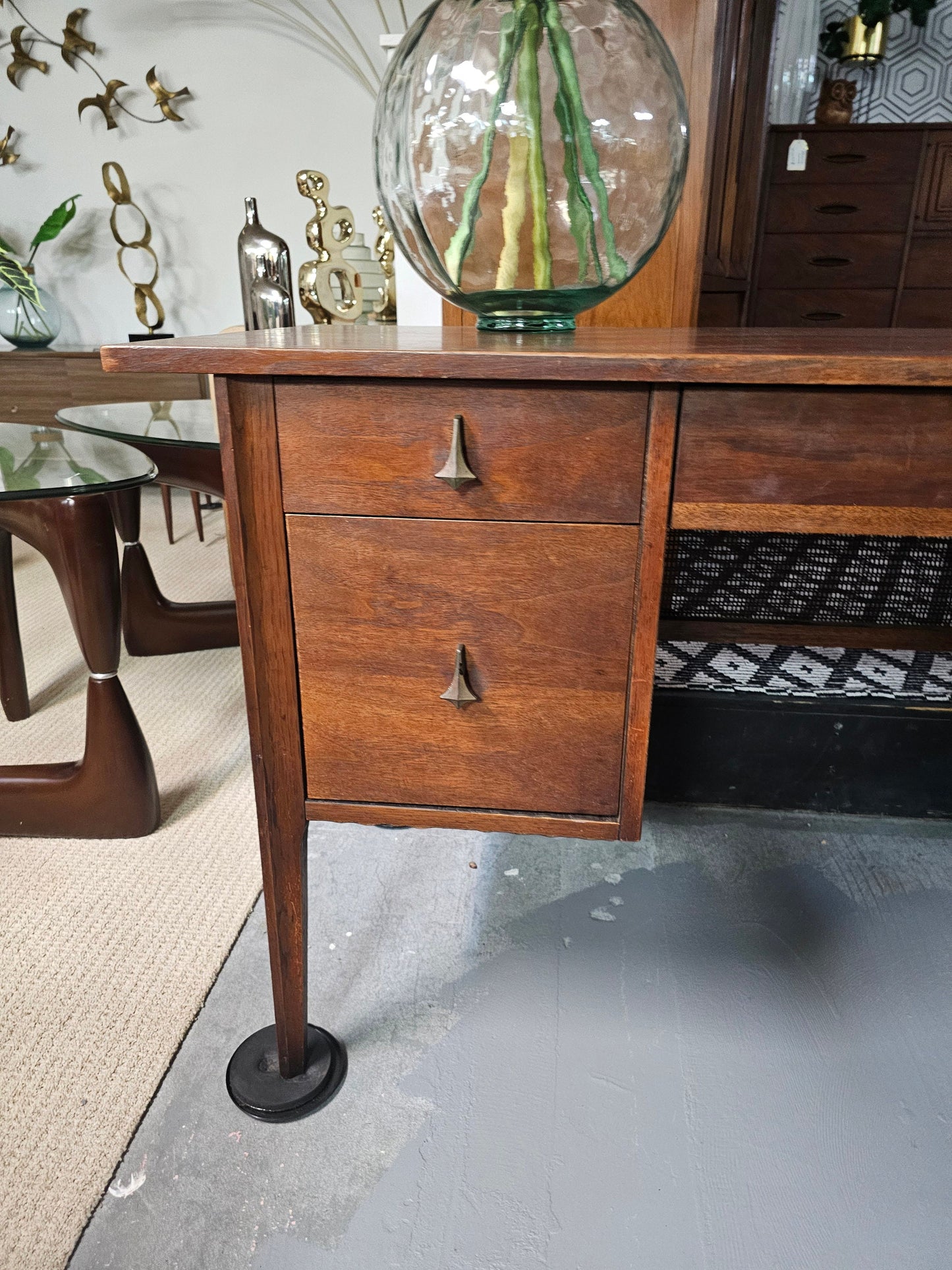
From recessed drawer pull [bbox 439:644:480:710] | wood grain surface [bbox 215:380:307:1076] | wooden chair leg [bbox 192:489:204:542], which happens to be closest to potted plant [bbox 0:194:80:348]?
wooden chair leg [bbox 192:489:204:542]

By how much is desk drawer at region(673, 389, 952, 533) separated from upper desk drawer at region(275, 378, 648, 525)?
0.14ft

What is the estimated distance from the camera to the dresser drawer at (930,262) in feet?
9.54

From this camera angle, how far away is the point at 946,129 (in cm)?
276

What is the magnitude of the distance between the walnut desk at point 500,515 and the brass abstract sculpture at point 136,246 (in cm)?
284

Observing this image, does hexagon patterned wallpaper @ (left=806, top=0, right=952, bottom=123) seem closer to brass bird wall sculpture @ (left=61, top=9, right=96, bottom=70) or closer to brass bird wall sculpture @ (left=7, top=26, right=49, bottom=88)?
brass bird wall sculpture @ (left=61, top=9, right=96, bottom=70)

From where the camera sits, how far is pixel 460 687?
2.15 feet

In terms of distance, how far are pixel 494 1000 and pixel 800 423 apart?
2.26 ft

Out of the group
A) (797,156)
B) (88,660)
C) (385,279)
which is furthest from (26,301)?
(797,156)

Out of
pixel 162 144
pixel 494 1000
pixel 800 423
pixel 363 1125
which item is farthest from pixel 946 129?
pixel 363 1125

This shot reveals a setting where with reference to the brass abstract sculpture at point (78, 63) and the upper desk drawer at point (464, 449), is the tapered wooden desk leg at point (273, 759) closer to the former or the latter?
the upper desk drawer at point (464, 449)

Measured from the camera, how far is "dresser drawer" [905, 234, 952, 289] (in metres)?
2.91

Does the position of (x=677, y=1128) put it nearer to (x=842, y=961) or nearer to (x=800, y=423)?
(x=842, y=961)

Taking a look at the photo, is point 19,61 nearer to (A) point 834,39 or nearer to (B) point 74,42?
(B) point 74,42

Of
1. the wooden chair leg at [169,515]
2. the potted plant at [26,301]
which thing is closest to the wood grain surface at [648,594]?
the wooden chair leg at [169,515]
